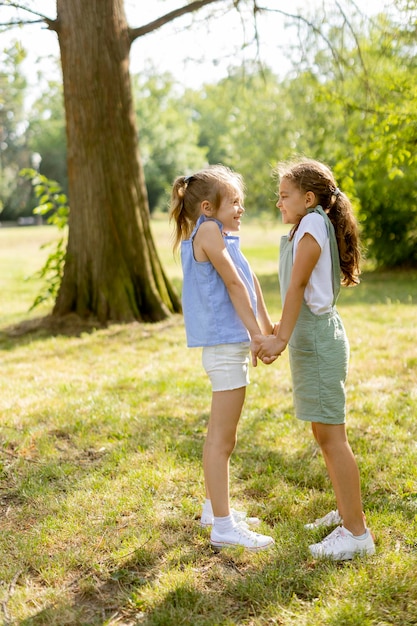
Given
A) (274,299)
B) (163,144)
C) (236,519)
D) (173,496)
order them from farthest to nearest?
(163,144) < (274,299) < (173,496) < (236,519)

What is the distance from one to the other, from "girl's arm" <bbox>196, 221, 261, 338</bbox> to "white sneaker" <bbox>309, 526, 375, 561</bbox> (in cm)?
94

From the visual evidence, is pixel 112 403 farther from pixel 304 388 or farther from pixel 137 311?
pixel 137 311

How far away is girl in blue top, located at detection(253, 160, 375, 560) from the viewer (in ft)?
9.26

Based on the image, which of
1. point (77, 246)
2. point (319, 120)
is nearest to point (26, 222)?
point (319, 120)

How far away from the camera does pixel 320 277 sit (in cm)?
288

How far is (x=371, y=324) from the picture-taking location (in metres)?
8.47

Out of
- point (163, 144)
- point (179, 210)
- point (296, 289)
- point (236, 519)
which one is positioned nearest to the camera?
point (296, 289)

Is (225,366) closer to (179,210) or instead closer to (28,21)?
(179,210)

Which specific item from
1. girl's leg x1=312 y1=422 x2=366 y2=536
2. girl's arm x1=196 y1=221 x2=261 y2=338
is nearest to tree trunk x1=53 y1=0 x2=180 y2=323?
girl's arm x1=196 y1=221 x2=261 y2=338

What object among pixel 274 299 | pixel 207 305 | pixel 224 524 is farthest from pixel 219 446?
pixel 274 299

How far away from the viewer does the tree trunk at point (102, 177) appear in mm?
7754

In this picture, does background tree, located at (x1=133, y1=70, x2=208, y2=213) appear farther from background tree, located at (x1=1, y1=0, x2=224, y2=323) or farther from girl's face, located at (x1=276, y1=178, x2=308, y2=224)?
girl's face, located at (x1=276, y1=178, x2=308, y2=224)

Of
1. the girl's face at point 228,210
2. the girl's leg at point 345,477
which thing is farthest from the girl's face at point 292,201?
the girl's leg at point 345,477

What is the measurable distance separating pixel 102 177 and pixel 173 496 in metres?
5.23
